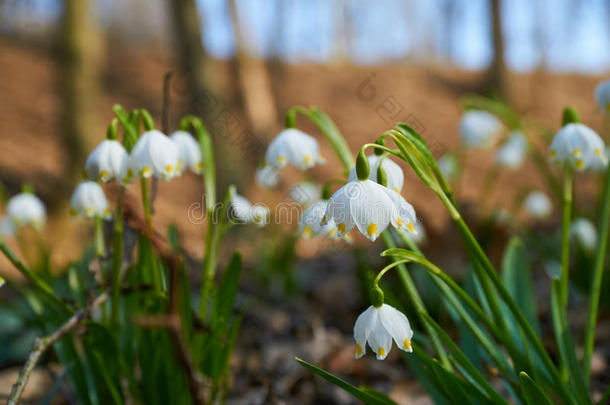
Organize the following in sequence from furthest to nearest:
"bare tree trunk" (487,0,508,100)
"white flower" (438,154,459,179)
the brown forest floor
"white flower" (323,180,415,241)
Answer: "bare tree trunk" (487,0,508,100) < "white flower" (438,154,459,179) < the brown forest floor < "white flower" (323,180,415,241)

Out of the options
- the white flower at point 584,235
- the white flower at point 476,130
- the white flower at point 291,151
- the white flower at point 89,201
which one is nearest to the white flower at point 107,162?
the white flower at point 89,201

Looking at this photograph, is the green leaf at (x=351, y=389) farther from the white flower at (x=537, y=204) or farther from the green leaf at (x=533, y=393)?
the white flower at (x=537, y=204)

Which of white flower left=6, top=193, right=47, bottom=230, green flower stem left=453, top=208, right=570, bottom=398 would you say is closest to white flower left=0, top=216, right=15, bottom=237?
white flower left=6, top=193, right=47, bottom=230

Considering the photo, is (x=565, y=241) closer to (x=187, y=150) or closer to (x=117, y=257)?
(x=187, y=150)

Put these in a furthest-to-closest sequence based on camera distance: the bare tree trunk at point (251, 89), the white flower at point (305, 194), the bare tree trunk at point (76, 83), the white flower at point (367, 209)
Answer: the bare tree trunk at point (251, 89) < the bare tree trunk at point (76, 83) < the white flower at point (305, 194) < the white flower at point (367, 209)

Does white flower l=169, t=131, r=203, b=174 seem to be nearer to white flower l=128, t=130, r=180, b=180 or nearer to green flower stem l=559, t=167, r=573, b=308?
white flower l=128, t=130, r=180, b=180

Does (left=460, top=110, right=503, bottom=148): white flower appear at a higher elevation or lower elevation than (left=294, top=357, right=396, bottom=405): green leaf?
higher
